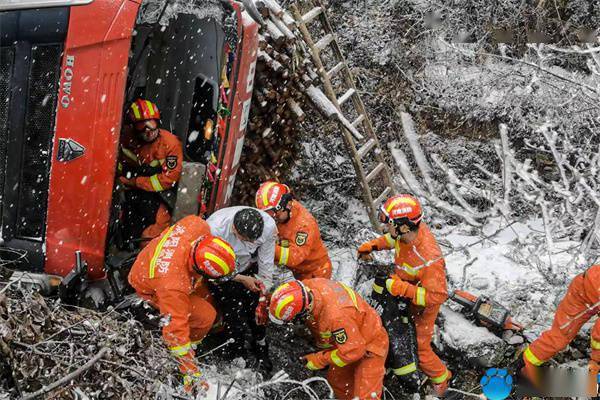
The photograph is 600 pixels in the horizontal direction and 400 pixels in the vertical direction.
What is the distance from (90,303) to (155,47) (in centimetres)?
298

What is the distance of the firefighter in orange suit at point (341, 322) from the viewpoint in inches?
161

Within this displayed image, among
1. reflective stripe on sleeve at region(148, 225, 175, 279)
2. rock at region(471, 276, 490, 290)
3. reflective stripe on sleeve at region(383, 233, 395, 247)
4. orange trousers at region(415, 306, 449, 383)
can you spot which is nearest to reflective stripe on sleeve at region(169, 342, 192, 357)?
reflective stripe on sleeve at region(148, 225, 175, 279)

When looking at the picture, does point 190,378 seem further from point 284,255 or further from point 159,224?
point 159,224

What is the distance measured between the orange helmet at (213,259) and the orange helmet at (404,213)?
4.56 ft

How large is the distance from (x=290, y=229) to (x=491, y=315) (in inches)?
74.5

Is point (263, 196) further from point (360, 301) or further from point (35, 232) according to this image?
point (35, 232)

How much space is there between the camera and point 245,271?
209 inches

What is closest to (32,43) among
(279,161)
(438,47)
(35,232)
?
(35,232)

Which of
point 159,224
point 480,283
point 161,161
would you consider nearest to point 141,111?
point 161,161

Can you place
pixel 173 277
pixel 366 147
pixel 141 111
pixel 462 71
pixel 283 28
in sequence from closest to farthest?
pixel 173 277, pixel 141 111, pixel 283 28, pixel 366 147, pixel 462 71

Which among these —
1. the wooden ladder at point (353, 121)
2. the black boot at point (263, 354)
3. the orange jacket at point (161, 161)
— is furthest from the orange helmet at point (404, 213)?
the orange jacket at point (161, 161)

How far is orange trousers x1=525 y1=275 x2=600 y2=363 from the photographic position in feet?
14.9

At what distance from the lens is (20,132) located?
4.42m

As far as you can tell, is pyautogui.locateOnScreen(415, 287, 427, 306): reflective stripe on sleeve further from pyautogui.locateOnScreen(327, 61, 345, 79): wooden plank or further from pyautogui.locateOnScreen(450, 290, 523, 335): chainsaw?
pyautogui.locateOnScreen(327, 61, 345, 79): wooden plank
